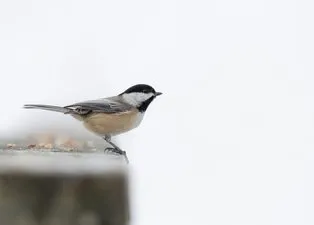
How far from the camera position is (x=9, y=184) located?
1115mm

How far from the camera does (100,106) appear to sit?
2.11m

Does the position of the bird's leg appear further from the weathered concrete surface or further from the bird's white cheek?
the bird's white cheek

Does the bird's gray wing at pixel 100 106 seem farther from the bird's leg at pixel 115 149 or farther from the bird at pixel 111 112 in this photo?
the bird's leg at pixel 115 149

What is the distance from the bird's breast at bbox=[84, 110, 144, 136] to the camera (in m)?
2.06

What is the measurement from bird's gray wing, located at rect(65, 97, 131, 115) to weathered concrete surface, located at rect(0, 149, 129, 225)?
90 centimetres

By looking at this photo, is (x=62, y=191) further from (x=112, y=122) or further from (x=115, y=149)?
(x=112, y=122)

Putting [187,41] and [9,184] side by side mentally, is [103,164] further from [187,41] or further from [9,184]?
[187,41]

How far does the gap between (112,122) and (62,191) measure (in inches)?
38.3

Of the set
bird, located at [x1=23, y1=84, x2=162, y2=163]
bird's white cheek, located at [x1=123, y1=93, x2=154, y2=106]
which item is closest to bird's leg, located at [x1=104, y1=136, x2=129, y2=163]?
bird, located at [x1=23, y1=84, x2=162, y2=163]

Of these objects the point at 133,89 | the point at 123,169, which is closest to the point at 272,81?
the point at 133,89

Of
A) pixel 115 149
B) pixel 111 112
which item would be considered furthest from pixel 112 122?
pixel 115 149

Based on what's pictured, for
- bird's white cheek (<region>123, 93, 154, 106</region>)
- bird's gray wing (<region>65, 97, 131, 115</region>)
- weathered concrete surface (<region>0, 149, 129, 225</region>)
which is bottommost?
weathered concrete surface (<region>0, 149, 129, 225</region>)

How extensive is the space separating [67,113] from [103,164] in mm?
909

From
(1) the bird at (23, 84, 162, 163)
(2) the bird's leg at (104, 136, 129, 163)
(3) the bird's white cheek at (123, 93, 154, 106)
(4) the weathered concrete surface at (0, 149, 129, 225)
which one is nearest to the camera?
(4) the weathered concrete surface at (0, 149, 129, 225)
